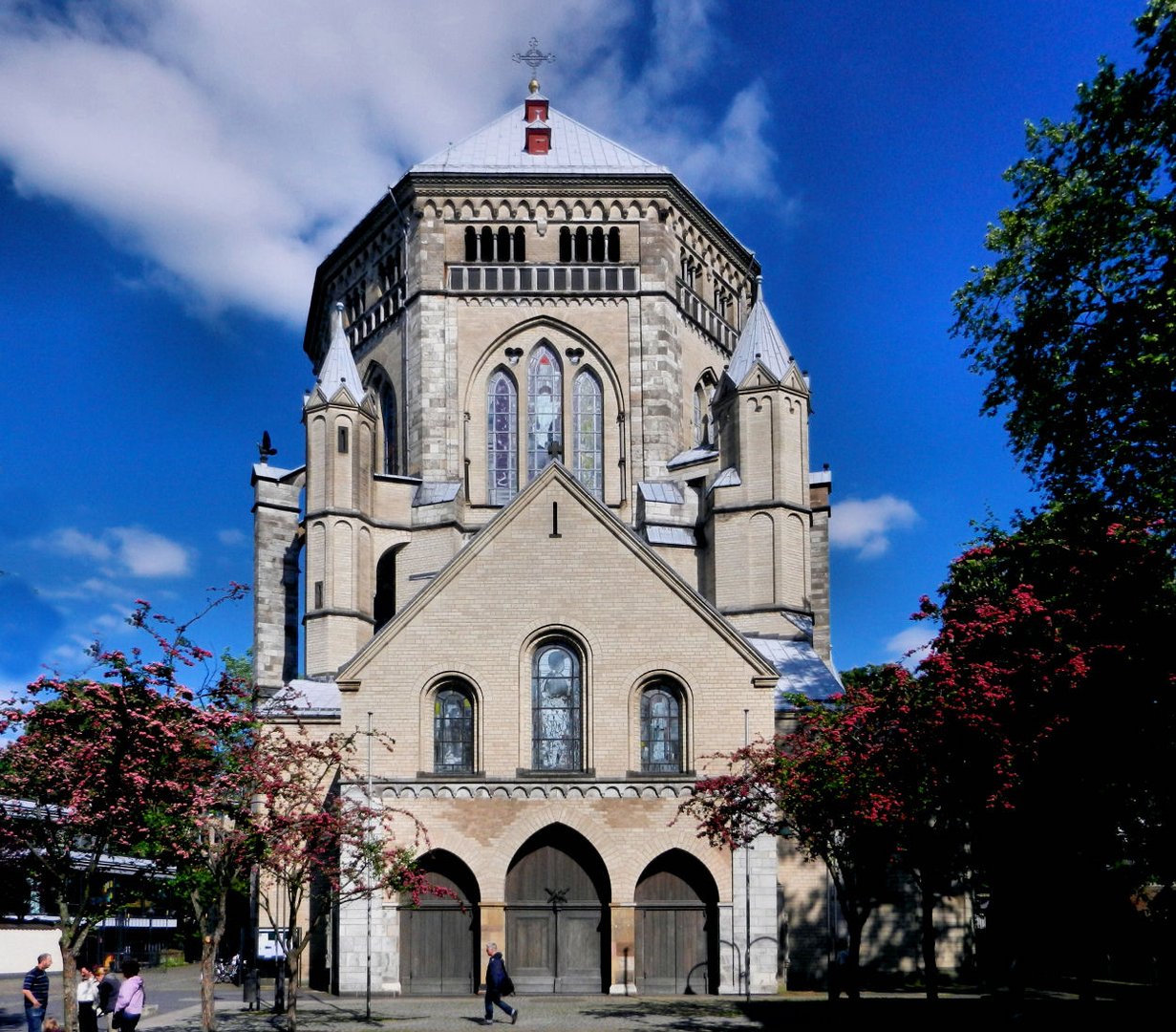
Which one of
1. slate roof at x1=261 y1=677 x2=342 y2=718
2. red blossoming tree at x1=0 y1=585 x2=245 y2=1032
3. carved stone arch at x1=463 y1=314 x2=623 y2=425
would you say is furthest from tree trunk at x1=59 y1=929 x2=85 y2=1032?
carved stone arch at x1=463 y1=314 x2=623 y2=425

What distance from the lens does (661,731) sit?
117 feet

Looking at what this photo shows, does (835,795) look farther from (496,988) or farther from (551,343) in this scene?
(551,343)

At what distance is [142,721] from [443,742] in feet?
48.3

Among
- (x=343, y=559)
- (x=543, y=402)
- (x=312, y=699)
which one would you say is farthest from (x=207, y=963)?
(x=543, y=402)

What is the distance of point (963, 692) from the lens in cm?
2375

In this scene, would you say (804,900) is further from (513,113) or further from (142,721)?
(513,113)

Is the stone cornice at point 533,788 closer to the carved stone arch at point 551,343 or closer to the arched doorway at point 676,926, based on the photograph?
the arched doorway at point 676,926

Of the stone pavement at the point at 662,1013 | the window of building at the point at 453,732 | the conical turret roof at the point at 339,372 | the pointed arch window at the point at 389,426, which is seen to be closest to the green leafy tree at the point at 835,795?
the stone pavement at the point at 662,1013

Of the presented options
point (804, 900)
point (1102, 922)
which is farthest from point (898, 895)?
point (1102, 922)

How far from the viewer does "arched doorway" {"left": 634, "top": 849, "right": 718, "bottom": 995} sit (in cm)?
3466

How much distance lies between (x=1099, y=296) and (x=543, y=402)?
2742 cm

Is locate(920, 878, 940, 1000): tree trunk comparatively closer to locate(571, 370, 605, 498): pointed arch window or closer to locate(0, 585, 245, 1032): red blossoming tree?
locate(0, 585, 245, 1032): red blossoming tree

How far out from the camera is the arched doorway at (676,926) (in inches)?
1364

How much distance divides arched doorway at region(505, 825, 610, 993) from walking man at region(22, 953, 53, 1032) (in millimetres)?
12910
